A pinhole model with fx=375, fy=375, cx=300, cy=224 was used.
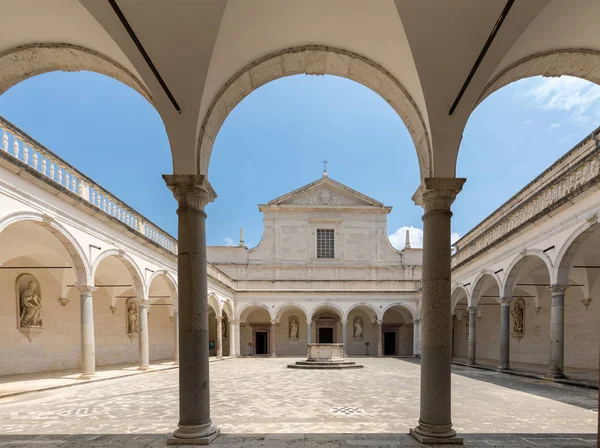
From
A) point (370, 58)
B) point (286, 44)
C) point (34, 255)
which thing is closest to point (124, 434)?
point (286, 44)

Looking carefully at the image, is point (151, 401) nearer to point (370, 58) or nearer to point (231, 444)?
point (231, 444)

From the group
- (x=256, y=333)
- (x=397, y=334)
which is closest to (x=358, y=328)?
(x=397, y=334)

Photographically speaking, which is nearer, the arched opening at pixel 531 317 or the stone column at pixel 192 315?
the stone column at pixel 192 315

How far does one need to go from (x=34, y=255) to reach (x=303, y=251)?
63.9 ft

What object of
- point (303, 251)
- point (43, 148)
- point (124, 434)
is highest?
point (43, 148)

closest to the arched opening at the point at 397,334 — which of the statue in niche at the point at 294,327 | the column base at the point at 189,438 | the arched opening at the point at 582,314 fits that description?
the statue in niche at the point at 294,327

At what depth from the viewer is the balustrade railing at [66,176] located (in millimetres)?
9133

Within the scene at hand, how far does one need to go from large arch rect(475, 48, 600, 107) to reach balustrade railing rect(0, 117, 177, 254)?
10.2 metres

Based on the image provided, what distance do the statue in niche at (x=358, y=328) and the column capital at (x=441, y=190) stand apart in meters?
25.1

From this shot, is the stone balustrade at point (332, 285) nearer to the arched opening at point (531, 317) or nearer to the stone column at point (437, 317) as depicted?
the arched opening at point (531, 317)

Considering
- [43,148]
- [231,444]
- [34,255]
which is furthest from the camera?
[34,255]

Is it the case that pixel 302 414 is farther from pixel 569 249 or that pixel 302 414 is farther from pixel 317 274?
pixel 317 274

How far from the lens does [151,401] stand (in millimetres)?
8984

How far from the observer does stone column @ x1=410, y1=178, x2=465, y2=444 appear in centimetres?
494
